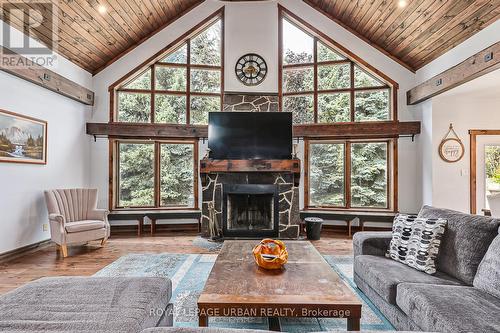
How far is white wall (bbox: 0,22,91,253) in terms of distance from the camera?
4.10 metres

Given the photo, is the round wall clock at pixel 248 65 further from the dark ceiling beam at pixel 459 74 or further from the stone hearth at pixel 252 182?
the dark ceiling beam at pixel 459 74

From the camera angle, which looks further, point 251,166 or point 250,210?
point 250,210

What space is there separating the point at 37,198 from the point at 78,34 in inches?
114

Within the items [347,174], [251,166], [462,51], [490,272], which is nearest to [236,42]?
[251,166]

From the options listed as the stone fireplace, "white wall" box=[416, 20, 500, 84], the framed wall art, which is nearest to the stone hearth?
the stone fireplace

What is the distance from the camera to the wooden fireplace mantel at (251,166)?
5.37 m

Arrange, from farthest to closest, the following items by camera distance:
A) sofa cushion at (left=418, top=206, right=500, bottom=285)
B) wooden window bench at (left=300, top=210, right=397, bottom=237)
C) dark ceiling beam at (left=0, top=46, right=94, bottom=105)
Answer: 1. wooden window bench at (left=300, top=210, right=397, bottom=237)
2. dark ceiling beam at (left=0, top=46, right=94, bottom=105)
3. sofa cushion at (left=418, top=206, right=500, bottom=285)

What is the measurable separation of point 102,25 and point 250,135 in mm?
3331

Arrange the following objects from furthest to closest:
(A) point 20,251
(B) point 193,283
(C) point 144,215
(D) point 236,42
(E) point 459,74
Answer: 1. (D) point 236,42
2. (C) point 144,215
3. (E) point 459,74
4. (A) point 20,251
5. (B) point 193,283

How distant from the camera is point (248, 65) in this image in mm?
6086

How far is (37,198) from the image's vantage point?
463 centimetres

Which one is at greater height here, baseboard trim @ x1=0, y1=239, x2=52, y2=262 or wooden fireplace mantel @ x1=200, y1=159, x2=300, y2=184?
wooden fireplace mantel @ x1=200, y1=159, x2=300, y2=184

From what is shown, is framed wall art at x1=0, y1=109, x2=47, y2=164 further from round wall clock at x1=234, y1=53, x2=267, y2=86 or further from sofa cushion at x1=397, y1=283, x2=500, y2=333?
sofa cushion at x1=397, y1=283, x2=500, y2=333

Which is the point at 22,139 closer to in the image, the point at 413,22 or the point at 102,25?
the point at 102,25
